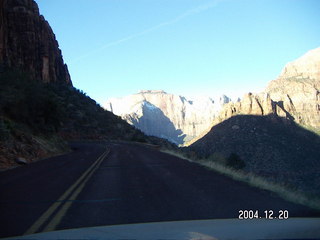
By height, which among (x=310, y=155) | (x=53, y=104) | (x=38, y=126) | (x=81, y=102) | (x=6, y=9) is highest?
(x=6, y=9)

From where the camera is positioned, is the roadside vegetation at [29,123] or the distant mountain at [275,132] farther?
the distant mountain at [275,132]

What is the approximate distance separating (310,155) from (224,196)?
5933cm

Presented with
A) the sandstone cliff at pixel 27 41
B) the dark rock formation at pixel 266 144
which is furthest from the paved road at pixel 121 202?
the sandstone cliff at pixel 27 41

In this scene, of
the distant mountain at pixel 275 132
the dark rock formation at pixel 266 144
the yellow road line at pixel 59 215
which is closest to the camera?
the yellow road line at pixel 59 215

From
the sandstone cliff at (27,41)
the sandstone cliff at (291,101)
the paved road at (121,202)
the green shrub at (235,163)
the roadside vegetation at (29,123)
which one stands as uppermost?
the sandstone cliff at (27,41)

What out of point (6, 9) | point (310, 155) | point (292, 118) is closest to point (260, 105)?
point (292, 118)

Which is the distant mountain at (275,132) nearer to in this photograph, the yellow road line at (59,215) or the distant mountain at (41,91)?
the distant mountain at (41,91)

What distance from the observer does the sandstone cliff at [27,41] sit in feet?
255

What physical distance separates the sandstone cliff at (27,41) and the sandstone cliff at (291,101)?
4649 cm

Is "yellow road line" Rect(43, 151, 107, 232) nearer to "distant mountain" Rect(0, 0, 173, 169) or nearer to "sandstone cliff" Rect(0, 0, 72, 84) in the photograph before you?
"distant mountain" Rect(0, 0, 173, 169)

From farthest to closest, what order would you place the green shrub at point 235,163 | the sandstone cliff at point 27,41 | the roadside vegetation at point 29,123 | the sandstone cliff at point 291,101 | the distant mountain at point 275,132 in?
the sandstone cliff at point 291,101 → the sandstone cliff at point 27,41 → the distant mountain at point 275,132 → the green shrub at point 235,163 → the roadside vegetation at point 29,123

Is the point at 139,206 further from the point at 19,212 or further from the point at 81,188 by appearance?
the point at 81,188

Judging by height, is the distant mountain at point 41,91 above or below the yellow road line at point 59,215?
above

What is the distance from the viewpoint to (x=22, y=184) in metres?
12.6
